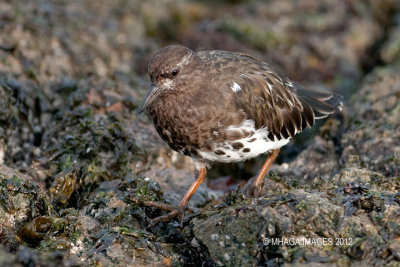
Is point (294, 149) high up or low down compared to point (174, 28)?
down

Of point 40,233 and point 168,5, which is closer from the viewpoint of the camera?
point 40,233

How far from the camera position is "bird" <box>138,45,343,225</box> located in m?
4.19

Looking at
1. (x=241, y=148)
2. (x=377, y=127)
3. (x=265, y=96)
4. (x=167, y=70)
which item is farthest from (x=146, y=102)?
(x=377, y=127)

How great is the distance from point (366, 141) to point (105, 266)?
10.8ft

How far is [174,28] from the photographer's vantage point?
9.51 meters

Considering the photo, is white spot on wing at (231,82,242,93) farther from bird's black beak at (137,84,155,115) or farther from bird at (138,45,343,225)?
bird's black beak at (137,84,155,115)

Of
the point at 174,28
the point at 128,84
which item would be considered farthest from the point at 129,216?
the point at 174,28

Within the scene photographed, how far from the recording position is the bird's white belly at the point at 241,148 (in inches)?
169

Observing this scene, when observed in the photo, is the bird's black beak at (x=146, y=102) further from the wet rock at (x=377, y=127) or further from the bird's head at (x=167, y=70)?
the wet rock at (x=377, y=127)

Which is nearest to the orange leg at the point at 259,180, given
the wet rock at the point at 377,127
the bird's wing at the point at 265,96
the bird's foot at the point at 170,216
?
the bird's wing at the point at 265,96

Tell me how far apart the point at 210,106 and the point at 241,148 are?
17.6 inches

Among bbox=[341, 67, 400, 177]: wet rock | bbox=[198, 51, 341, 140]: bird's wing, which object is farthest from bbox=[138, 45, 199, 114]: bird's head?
bbox=[341, 67, 400, 177]: wet rock

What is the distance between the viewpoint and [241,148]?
4371 millimetres

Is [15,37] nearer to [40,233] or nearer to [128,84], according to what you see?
[128,84]
